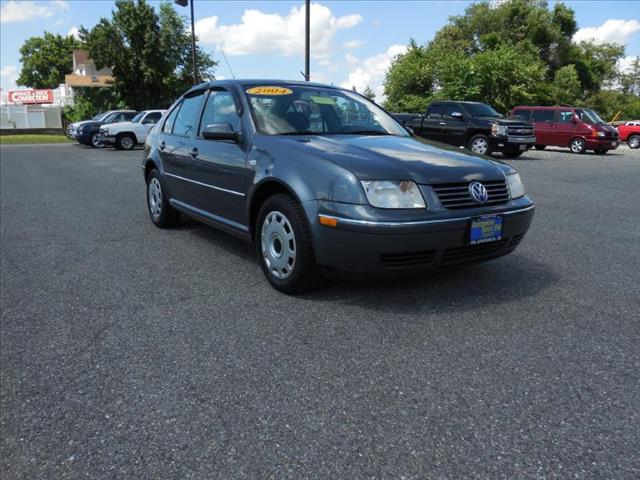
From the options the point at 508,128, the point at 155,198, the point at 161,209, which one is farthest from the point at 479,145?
the point at 161,209

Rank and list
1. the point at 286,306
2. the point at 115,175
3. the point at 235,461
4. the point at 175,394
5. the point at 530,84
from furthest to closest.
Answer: the point at 530,84 → the point at 115,175 → the point at 286,306 → the point at 175,394 → the point at 235,461

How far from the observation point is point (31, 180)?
11102 mm

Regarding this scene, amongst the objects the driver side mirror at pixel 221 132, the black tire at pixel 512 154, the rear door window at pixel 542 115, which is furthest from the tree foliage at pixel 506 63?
the driver side mirror at pixel 221 132

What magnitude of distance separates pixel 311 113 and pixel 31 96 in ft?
214

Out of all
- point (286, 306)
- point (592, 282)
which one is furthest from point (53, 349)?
point (592, 282)

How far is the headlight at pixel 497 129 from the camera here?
51.2 feet

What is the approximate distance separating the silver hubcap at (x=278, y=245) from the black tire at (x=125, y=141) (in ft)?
62.3

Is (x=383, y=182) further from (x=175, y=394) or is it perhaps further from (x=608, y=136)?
(x=608, y=136)

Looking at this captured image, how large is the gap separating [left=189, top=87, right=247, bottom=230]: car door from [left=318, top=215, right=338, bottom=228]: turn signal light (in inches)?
38.0

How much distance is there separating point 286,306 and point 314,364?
0.85 m

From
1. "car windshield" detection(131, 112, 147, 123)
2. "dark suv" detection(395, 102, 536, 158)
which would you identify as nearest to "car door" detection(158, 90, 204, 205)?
"dark suv" detection(395, 102, 536, 158)

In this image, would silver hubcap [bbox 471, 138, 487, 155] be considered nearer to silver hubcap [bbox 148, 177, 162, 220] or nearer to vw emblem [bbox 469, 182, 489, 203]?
silver hubcap [bbox 148, 177, 162, 220]

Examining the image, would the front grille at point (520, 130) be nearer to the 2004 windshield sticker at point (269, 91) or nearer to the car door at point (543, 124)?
the car door at point (543, 124)

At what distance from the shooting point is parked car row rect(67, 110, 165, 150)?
20.7m
